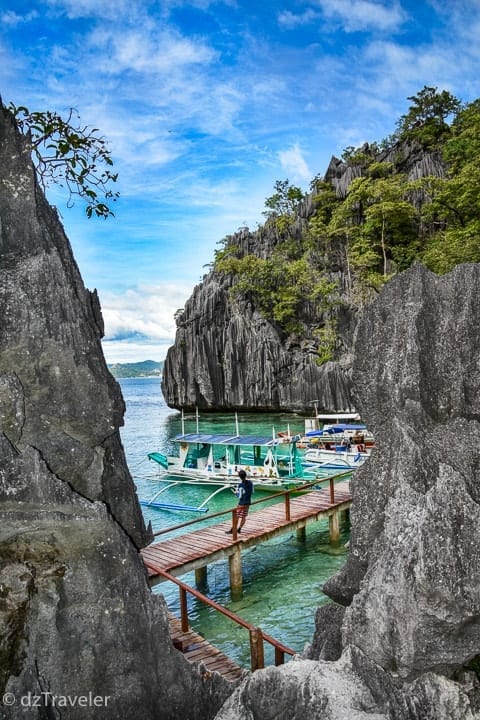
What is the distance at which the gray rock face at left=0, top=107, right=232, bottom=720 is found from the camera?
4.72 meters

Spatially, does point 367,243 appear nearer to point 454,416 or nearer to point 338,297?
point 338,297

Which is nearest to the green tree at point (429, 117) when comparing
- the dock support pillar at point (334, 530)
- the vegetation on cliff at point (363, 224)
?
the vegetation on cliff at point (363, 224)

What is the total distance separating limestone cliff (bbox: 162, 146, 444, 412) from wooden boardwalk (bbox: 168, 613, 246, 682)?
36.7 meters

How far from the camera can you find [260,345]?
5009cm

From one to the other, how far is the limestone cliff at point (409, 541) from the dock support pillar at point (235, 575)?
278 inches

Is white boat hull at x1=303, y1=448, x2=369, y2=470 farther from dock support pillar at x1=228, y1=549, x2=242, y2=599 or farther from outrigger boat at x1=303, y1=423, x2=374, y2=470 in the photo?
dock support pillar at x1=228, y1=549, x2=242, y2=599

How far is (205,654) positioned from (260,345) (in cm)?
4255

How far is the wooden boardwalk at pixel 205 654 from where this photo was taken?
748cm

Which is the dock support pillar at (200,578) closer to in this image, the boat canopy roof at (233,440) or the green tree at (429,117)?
the boat canopy roof at (233,440)

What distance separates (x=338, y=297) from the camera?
46.7m

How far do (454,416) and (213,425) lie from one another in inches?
→ 1612

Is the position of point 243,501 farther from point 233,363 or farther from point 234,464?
point 233,363

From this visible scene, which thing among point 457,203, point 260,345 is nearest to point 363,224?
point 457,203

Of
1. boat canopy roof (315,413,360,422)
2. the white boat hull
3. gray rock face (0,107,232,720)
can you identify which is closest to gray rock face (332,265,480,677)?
gray rock face (0,107,232,720)
